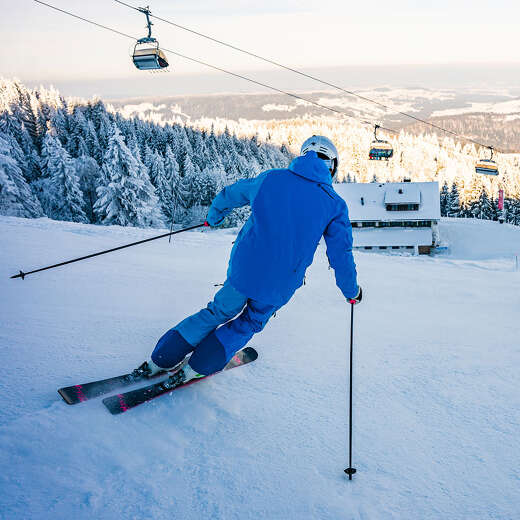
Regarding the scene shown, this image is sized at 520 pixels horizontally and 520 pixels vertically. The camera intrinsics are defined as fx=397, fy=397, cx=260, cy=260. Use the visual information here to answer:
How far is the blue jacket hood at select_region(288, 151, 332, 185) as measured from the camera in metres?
2.38

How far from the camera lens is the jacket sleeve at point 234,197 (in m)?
2.61

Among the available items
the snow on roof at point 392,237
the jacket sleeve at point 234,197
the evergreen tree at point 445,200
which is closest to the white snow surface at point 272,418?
the jacket sleeve at point 234,197

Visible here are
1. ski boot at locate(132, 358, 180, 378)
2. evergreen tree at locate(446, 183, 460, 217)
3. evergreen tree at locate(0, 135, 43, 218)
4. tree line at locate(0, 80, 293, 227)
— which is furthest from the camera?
evergreen tree at locate(446, 183, 460, 217)

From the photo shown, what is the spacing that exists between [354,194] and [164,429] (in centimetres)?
3898

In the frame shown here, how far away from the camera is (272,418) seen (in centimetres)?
242

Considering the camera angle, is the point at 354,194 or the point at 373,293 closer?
the point at 373,293

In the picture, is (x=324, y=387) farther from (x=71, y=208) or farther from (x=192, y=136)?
(x=192, y=136)

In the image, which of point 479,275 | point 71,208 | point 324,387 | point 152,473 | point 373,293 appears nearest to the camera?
point 152,473

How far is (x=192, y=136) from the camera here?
253ft

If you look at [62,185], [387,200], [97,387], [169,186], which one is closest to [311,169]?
[97,387]

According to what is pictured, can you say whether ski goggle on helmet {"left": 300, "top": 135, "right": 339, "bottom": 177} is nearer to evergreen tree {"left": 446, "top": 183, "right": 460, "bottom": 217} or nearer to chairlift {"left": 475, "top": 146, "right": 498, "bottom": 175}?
chairlift {"left": 475, "top": 146, "right": 498, "bottom": 175}

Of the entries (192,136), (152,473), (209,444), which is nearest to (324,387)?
(209,444)

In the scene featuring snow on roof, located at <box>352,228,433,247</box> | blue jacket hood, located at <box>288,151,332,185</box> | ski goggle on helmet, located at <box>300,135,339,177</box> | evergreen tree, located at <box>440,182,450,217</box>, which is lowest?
snow on roof, located at <box>352,228,433,247</box>

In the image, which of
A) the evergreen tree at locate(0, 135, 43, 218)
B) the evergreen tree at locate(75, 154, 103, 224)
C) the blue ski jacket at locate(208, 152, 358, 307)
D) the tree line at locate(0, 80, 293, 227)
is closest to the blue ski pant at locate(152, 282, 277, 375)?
the blue ski jacket at locate(208, 152, 358, 307)
